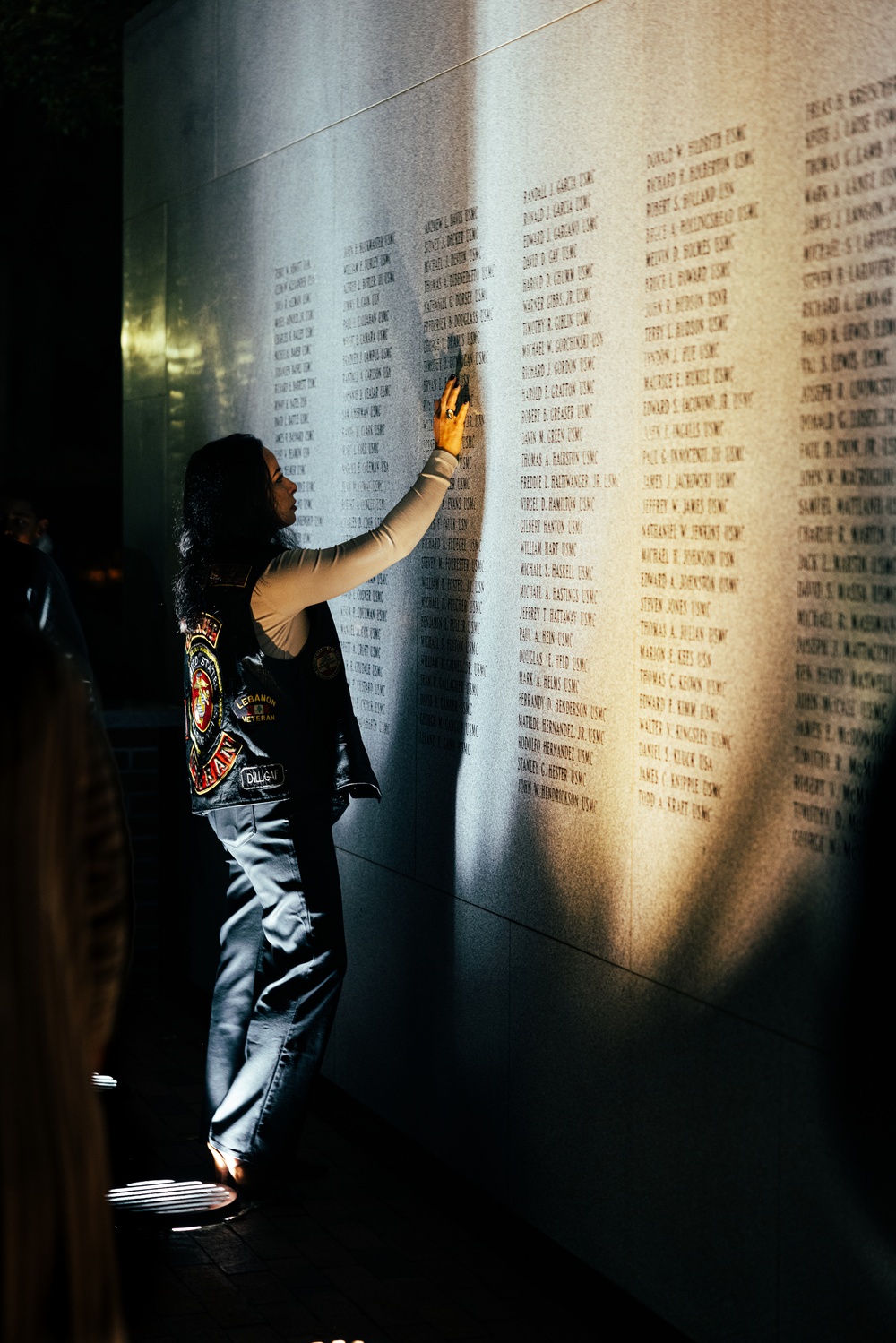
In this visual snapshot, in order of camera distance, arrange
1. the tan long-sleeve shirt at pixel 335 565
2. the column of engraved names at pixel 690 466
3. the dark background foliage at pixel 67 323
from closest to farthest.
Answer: the column of engraved names at pixel 690 466 < the tan long-sleeve shirt at pixel 335 565 < the dark background foliage at pixel 67 323

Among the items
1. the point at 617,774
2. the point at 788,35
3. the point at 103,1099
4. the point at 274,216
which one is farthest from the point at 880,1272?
the point at 274,216

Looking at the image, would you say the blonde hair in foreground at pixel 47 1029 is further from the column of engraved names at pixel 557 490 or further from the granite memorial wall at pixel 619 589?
the column of engraved names at pixel 557 490

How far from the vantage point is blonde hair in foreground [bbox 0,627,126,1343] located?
160cm

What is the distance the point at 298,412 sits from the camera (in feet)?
19.9

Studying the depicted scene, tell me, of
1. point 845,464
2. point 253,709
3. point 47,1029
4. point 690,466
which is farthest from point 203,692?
point 47,1029

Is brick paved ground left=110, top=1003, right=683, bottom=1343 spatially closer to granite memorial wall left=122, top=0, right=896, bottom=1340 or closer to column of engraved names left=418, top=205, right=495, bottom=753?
granite memorial wall left=122, top=0, right=896, bottom=1340

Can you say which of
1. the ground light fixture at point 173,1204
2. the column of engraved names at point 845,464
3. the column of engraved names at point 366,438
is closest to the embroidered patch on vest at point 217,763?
the column of engraved names at point 366,438

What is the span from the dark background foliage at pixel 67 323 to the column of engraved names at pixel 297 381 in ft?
30.1

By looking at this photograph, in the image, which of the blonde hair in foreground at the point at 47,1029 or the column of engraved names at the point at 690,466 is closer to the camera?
the blonde hair in foreground at the point at 47,1029

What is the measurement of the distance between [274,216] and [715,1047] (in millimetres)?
3875

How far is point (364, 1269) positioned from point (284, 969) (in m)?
0.85

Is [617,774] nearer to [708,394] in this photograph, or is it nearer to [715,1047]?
[715,1047]

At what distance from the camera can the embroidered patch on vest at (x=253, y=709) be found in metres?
4.65

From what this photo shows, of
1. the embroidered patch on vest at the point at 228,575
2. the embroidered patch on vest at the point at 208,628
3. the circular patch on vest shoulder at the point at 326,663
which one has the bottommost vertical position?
the circular patch on vest shoulder at the point at 326,663
